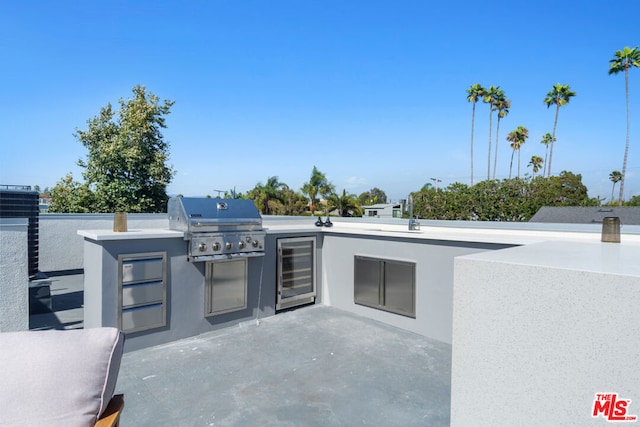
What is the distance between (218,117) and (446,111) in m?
12.8

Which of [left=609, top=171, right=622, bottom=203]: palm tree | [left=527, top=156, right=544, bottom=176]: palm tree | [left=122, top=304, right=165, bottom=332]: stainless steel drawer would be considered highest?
[left=527, top=156, right=544, bottom=176]: palm tree

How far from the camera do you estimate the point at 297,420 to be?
318 cm

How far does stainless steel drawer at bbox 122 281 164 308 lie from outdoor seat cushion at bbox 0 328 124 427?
2751 mm

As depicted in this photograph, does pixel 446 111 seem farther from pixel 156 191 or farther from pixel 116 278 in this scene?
pixel 116 278

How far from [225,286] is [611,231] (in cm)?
492

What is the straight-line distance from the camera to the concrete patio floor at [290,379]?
10.7 feet

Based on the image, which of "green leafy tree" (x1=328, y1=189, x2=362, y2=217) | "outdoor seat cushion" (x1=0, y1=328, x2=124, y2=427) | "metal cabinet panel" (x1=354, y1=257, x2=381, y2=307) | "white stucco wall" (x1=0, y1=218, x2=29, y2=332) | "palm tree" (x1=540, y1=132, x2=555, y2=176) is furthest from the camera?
"palm tree" (x1=540, y1=132, x2=555, y2=176)

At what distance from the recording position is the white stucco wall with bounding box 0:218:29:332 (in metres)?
4.01

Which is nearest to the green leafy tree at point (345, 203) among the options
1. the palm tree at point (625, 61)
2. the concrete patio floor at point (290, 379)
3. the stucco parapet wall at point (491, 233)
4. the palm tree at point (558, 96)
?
the palm tree at point (558, 96)

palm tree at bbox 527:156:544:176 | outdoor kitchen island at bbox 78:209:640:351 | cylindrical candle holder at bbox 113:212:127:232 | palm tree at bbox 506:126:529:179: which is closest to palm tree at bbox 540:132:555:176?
palm tree at bbox 527:156:544:176

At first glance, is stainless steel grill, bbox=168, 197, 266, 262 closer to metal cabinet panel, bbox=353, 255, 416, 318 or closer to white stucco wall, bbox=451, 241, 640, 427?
metal cabinet panel, bbox=353, 255, 416, 318

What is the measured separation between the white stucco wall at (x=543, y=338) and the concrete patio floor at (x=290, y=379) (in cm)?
146

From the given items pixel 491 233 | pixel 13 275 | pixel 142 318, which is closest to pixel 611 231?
pixel 491 233

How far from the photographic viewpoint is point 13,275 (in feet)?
13.4
